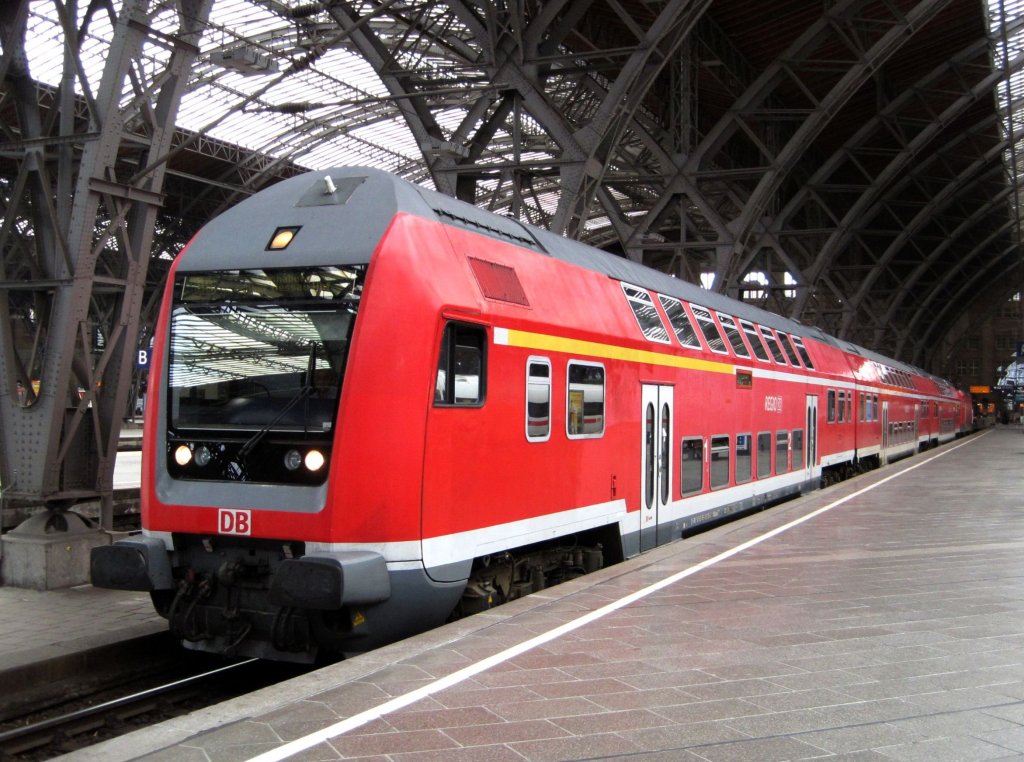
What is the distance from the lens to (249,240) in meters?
7.41

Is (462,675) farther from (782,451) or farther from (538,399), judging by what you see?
(782,451)

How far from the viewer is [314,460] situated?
6594 mm

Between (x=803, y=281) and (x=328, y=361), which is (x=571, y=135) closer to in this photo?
(x=328, y=361)

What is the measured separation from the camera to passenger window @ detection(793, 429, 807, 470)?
17.4 m

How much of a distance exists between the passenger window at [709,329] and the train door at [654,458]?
1996 millimetres

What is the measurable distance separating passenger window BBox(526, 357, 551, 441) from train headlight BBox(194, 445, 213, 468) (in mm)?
2547

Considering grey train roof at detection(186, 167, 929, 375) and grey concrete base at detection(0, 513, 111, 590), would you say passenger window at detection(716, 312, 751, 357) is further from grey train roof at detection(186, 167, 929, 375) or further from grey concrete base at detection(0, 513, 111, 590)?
grey concrete base at detection(0, 513, 111, 590)

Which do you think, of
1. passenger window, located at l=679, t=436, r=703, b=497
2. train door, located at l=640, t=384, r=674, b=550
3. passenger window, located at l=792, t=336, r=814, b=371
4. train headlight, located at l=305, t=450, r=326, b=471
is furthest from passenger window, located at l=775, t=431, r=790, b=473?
train headlight, located at l=305, t=450, r=326, b=471

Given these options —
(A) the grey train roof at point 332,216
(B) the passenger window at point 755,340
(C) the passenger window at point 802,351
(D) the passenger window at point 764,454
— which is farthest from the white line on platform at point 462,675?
(C) the passenger window at point 802,351

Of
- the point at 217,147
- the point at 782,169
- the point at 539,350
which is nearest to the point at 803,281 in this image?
the point at 782,169

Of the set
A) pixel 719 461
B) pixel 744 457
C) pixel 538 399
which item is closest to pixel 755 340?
pixel 744 457

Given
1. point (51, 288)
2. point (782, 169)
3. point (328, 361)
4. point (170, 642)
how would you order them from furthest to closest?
point (782, 169) → point (51, 288) → point (170, 642) → point (328, 361)

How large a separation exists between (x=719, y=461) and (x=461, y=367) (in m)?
6.95

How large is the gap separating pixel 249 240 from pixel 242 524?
86.8 inches
